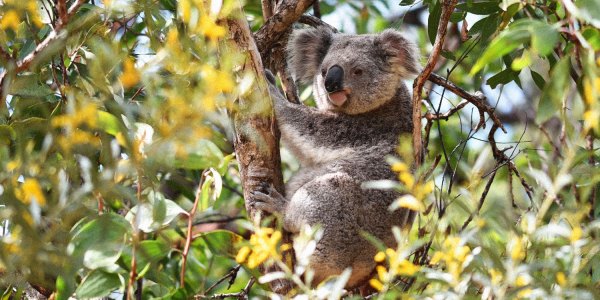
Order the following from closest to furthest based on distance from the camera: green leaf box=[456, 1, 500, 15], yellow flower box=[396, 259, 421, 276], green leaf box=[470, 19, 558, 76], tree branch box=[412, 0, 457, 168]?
green leaf box=[470, 19, 558, 76] → yellow flower box=[396, 259, 421, 276] → tree branch box=[412, 0, 457, 168] → green leaf box=[456, 1, 500, 15]

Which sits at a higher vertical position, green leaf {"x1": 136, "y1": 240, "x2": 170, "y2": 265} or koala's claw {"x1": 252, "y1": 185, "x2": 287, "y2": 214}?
green leaf {"x1": 136, "y1": 240, "x2": 170, "y2": 265}

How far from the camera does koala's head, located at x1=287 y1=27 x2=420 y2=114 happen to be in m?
3.86

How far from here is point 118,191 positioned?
5.53 feet

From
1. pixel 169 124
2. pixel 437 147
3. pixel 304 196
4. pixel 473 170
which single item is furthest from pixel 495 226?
pixel 437 147

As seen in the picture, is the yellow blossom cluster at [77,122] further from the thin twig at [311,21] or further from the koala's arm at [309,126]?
Answer: the thin twig at [311,21]

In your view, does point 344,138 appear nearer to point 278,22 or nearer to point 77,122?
point 278,22

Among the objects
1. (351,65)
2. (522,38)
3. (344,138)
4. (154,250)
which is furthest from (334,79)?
(522,38)

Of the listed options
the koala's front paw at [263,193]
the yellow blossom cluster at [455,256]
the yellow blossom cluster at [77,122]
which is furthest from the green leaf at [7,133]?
the yellow blossom cluster at [455,256]

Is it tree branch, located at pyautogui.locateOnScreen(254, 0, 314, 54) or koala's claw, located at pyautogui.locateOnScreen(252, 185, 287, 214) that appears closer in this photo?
koala's claw, located at pyautogui.locateOnScreen(252, 185, 287, 214)

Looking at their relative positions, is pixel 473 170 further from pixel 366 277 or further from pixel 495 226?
pixel 366 277

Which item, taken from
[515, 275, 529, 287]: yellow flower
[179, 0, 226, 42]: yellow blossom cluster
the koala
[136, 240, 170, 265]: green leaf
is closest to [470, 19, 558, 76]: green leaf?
[515, 275, 529, 287]: yellow flower

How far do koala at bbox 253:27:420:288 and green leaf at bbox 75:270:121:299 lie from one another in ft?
2.60

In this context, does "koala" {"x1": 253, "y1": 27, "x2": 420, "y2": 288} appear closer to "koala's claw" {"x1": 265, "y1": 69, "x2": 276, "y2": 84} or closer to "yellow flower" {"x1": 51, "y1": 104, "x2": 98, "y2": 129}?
"koala's claw" {"x1": 265, "y1": 69, "x2": 276, "y2": 84}

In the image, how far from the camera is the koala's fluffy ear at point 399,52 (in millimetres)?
4016
